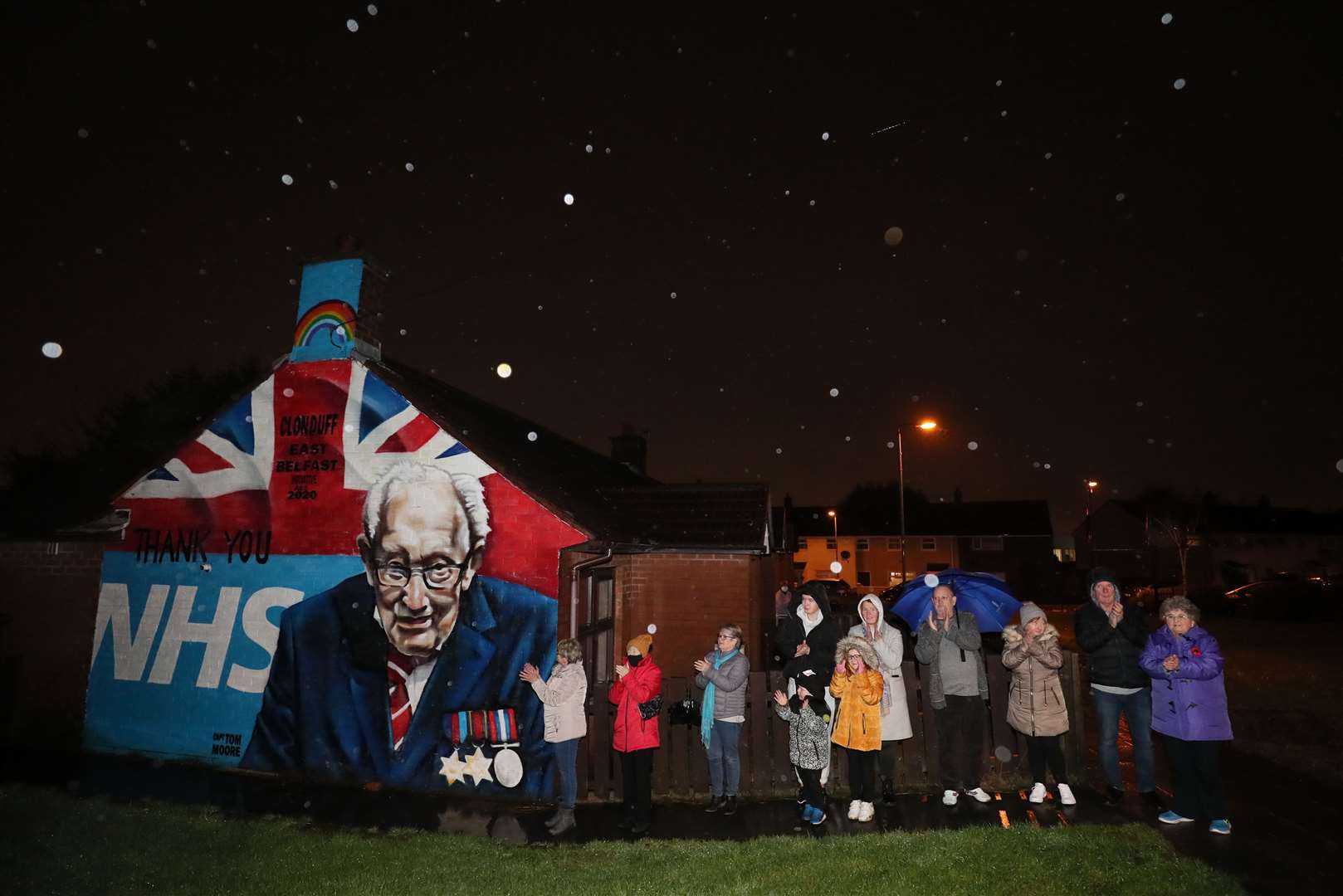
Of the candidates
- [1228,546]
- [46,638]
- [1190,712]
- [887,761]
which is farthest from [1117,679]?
[1228,546]

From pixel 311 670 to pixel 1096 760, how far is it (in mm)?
9915

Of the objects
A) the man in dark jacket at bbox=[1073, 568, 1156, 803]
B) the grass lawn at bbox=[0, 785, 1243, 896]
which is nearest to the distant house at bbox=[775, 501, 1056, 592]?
the man in dark jacket at bbox=[1073, 568, 1156, 803]

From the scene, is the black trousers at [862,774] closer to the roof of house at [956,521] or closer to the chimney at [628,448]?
the chimney at [628,448]

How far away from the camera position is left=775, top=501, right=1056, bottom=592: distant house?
2213 inches

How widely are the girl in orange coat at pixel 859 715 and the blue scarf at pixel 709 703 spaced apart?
3.45 ft

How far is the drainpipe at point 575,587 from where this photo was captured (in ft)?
28.8

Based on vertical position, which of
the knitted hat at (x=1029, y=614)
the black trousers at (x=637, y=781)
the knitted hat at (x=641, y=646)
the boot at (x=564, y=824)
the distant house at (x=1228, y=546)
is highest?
the distant house at (x=1228, y=546)

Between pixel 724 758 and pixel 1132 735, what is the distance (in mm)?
3949

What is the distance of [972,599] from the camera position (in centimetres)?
822

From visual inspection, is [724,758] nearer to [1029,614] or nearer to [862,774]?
[862,774]

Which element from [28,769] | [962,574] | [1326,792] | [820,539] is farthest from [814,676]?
[820,539]

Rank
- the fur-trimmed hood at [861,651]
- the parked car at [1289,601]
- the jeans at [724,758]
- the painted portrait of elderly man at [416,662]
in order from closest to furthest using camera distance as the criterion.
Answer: the fur-trimmed hood at [861,651] → the jeans at [724,758] → the painted portrait of elderly man at [416,662] → the parked car at [1289,601]

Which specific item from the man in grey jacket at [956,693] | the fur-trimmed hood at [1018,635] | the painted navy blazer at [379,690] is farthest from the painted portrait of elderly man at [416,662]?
the fur-trimmed hood at [1018,635]

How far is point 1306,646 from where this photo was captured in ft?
62.4
